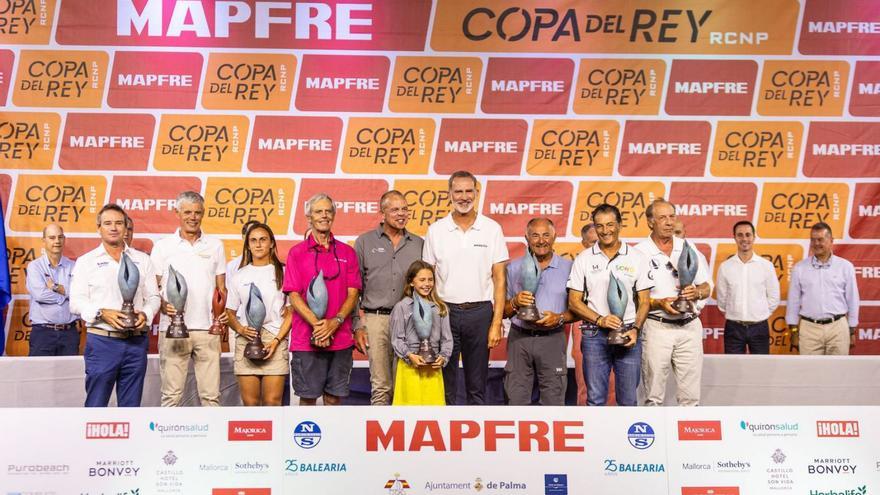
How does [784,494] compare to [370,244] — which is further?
[370,244]

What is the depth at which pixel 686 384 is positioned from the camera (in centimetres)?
491

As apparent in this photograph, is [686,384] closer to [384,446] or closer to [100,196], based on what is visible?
[384,446]

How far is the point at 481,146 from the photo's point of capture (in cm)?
671

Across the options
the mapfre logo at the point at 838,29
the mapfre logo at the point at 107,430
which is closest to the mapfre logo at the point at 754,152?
the mapfre logo at the point at 838,29

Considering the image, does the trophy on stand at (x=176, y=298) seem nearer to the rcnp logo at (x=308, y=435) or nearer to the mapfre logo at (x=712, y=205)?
the rcnp logo at (x=308, y=435)

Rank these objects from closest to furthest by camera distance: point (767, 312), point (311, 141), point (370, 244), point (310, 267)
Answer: point (310, 267)
point (370, 244)
point (767, 312)
point (311, 141)

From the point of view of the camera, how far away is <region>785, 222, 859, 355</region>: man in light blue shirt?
630 cm

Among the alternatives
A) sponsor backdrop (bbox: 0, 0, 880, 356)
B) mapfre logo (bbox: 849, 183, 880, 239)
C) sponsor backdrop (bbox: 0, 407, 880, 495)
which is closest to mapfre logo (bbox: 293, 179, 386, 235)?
sponsor backdrop (bbox: 0, 0, 880, 356)

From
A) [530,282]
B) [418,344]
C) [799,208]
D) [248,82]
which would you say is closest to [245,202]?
[248,82]

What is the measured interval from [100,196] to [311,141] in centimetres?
178

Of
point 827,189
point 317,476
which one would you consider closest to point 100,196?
point 317,476

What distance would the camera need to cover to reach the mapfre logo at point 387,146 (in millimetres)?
6664

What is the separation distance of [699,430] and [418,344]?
163 cm

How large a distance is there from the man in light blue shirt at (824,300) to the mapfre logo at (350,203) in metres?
3.49
